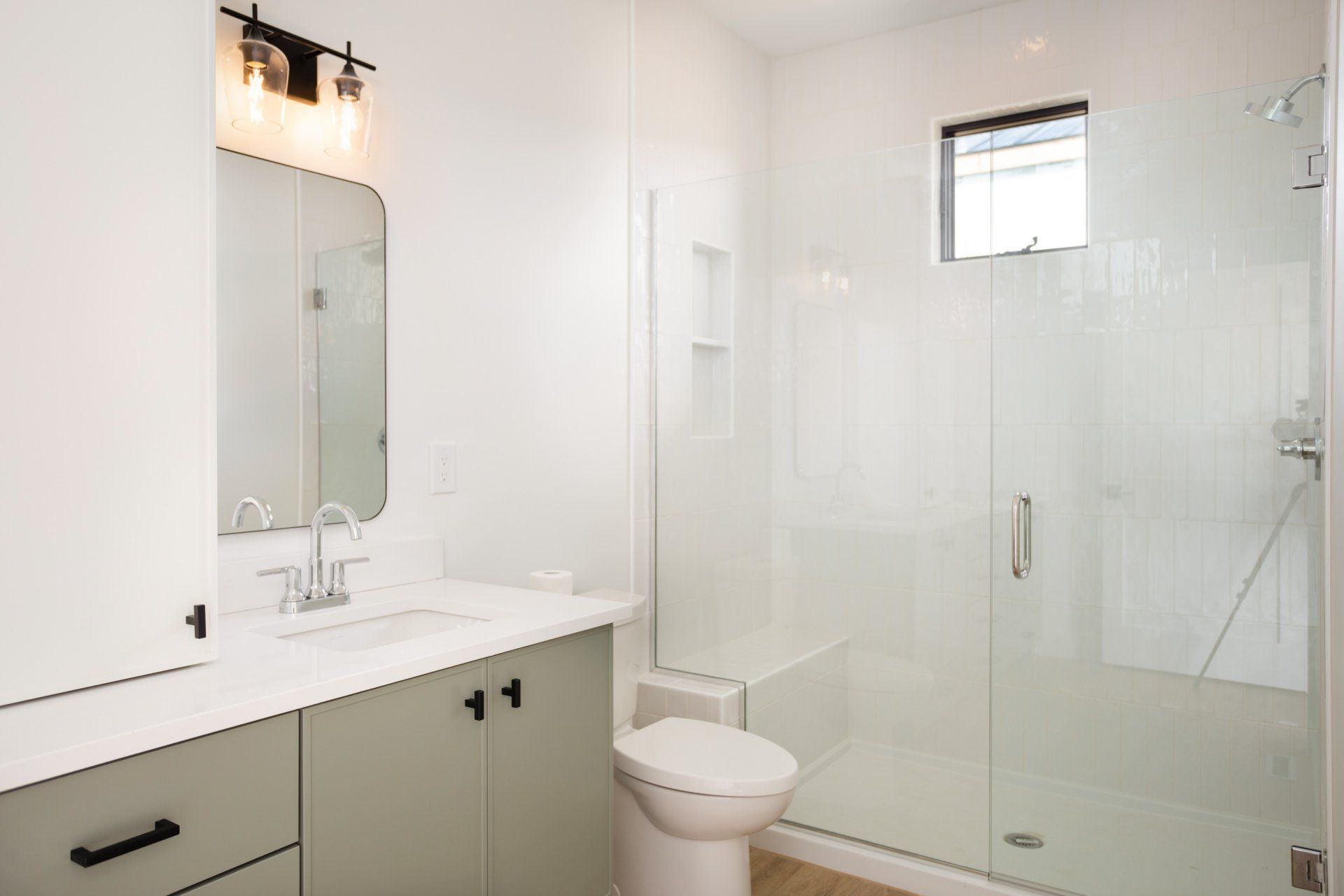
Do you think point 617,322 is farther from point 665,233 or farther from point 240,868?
point 240,868

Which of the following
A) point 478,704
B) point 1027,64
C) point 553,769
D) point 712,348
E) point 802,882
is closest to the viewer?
point 478,704

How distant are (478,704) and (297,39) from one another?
53.5 inches

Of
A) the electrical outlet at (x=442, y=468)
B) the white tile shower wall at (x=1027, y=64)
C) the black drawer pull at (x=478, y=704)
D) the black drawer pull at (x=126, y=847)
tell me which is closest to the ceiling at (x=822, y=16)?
the white tile shower wall at (x=1027, y=64)

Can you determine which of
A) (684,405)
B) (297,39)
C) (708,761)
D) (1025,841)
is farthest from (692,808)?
(297,39)

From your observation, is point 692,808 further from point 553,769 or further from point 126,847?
point 126,847

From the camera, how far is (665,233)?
9.24 ft

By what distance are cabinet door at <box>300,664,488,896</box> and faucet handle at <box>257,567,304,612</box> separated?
475 mm

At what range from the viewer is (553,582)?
7.30 feet

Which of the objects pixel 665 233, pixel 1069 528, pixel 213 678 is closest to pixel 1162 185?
pixel 1069 528

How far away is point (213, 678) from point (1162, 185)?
222 centimetres

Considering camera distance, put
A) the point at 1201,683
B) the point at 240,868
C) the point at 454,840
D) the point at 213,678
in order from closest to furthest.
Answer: the point at 240,868, the point at 213,678, the point at 454,840, the point at 1201,683

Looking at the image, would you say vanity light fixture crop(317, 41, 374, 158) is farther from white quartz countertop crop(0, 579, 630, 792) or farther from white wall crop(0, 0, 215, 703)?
white quartz countertop crop(0, 579, 630, 792)

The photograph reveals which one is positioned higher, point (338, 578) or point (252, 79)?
point (252, 79)

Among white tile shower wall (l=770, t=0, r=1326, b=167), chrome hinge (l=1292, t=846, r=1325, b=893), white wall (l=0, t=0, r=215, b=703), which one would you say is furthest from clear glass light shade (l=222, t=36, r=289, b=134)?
chrome hinge (l=1292, t=846, r=1325, b=893)
